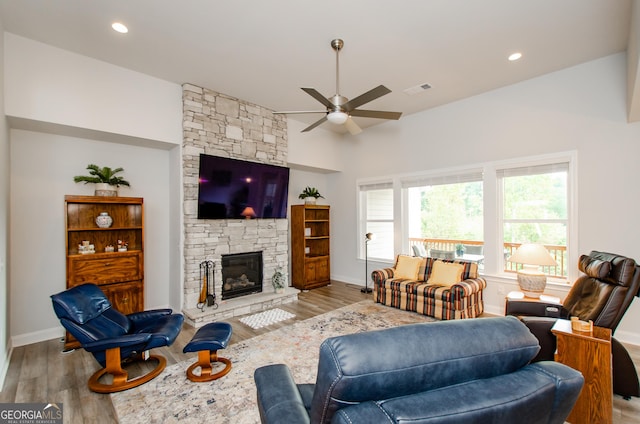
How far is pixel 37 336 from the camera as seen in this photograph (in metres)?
3.50

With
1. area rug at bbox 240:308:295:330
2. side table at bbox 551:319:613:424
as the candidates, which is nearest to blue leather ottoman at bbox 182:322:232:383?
area rug at bbox 240:308:295:330

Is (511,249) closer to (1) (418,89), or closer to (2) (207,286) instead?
(1) (418,89)

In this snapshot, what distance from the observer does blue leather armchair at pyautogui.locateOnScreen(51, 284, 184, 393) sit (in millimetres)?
2498

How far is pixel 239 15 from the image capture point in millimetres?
2793

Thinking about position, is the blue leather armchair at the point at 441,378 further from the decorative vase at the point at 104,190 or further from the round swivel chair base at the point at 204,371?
the decorative vase at the point at 104,190

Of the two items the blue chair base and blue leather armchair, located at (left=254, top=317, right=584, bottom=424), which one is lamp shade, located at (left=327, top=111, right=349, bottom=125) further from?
the blue chair base

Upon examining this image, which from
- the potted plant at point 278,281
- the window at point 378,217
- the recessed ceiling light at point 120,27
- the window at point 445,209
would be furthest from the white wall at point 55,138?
the window at point 445,209

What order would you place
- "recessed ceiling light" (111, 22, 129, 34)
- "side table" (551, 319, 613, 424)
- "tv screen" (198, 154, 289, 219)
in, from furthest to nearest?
"tv screen" (198, 154, 289, 219) < "recessed ceiling light" (111, 22, 129, 34) < "side table" (551, 319, 613, 424)

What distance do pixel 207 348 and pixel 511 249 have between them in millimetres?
4394

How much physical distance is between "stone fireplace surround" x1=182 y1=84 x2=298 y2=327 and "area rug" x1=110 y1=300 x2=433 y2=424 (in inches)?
44.5

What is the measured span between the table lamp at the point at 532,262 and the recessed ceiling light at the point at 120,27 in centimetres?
507

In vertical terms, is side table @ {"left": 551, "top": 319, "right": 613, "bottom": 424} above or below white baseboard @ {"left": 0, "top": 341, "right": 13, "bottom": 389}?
above

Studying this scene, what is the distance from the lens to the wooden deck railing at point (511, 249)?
3.96 metres

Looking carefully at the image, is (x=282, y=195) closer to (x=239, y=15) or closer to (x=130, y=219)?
(x=130, y=219)
